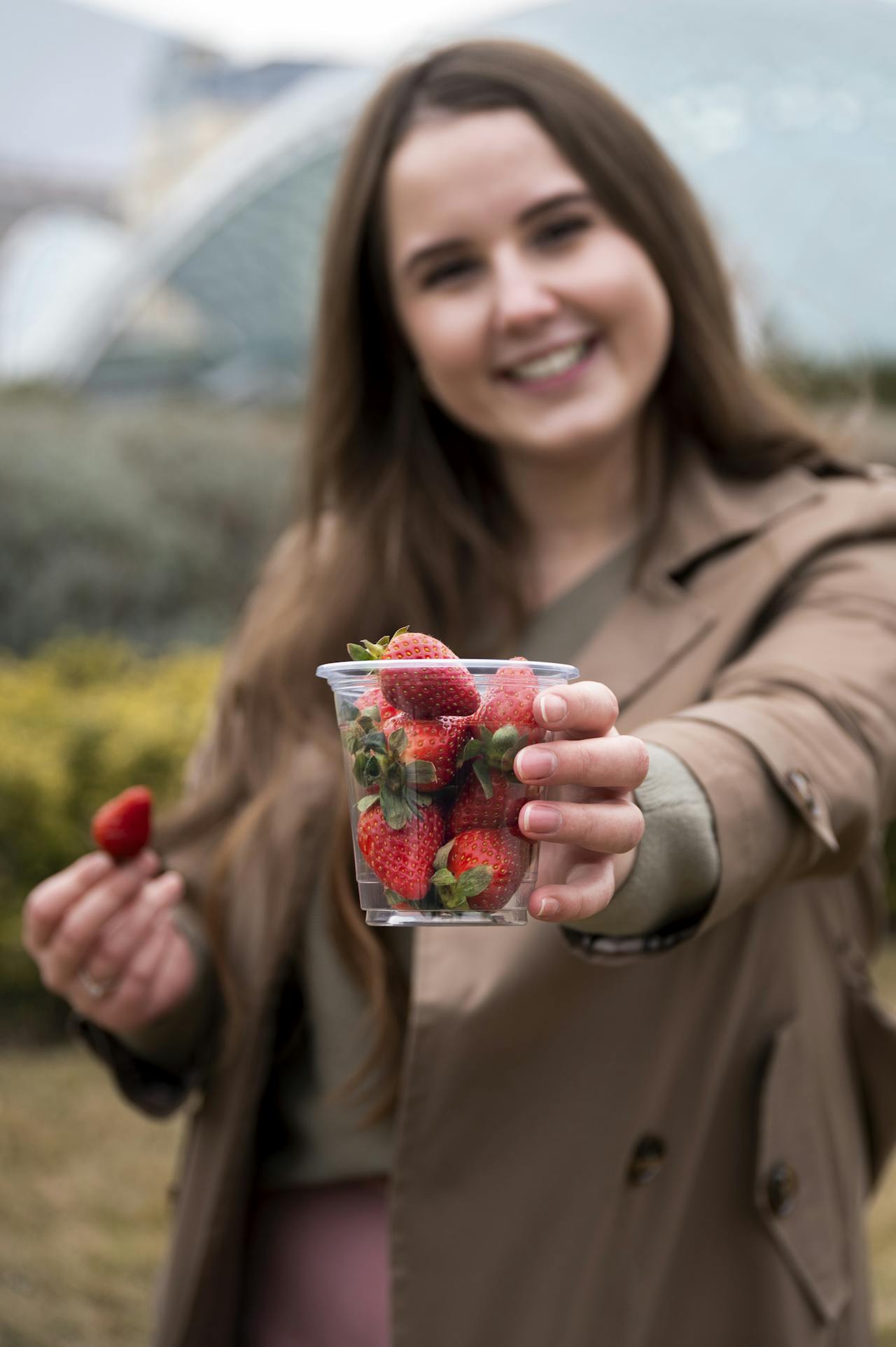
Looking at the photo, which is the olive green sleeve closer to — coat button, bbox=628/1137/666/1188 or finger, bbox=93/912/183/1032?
coat button, bbox=628/1137/666/1188

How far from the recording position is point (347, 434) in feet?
7.50

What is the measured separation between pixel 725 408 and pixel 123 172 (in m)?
66.0

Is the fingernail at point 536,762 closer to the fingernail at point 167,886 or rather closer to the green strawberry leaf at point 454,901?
the green strawberry leaf at point 454,901

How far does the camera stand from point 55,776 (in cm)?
519

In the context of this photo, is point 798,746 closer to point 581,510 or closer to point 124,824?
point 581,510

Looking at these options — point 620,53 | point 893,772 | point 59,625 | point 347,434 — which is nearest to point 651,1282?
point 893,772

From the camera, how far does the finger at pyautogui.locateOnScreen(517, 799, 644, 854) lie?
3.56 feet

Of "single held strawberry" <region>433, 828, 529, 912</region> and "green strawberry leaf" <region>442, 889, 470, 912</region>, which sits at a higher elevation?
"single held strawberry" <region>433, 828, 529, 912</region>

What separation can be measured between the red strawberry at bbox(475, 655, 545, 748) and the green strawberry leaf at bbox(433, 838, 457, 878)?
10cm

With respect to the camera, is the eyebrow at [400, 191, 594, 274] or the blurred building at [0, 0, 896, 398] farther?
the blurred building at [0, 0, 896, 398]

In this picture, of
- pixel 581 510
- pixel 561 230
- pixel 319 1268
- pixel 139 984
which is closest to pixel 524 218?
pixel 561 230

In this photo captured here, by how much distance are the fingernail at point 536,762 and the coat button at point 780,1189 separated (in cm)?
93

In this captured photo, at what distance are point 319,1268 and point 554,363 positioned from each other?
1.30 metres

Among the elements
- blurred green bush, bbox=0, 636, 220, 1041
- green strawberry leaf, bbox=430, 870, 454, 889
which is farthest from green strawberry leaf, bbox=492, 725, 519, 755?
blurred green bush, bbox=0, 636, 220, 1041
